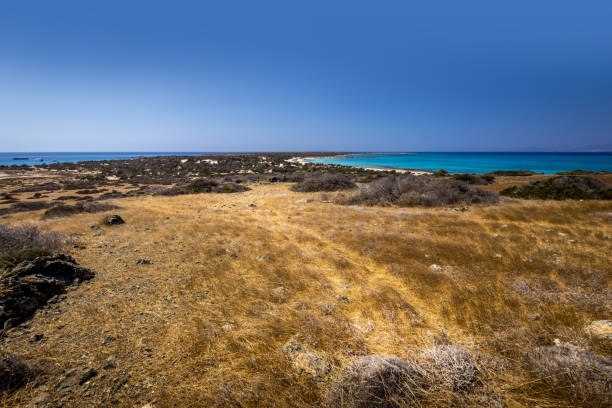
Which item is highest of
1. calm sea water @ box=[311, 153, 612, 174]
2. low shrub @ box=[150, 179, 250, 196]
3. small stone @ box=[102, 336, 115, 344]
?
calm sea water @ box=[311, 153, 612, 174]

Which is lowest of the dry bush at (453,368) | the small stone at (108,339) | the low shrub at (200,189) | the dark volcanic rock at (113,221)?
the small stone at (108,339)

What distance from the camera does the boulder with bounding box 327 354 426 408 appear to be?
91.1 inches

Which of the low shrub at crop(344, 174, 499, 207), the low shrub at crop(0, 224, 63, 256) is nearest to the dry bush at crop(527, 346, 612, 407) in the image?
the low shrub at crop(0, 224, 63, 256)

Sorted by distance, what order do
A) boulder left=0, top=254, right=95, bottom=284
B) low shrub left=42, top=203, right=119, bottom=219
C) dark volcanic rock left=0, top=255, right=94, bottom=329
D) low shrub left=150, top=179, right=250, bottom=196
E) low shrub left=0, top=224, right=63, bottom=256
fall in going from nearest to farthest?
dark volcanic rock left=0, top=255, right=94, bottom=329
boulder left=0, top=254, right=95, bottom=284
low shrub left=0, top=224, right=63, bottom=256
low shrub left=42, top=203, right=119, bottom=219
low shrub left=150, top=179, right=250, bottom=196

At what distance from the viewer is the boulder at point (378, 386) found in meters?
2.31

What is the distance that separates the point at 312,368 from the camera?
9.55 feet

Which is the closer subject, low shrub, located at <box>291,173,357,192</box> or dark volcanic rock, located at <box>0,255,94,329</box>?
dark volcanic rock, located at <box>0,255,94,329</box>

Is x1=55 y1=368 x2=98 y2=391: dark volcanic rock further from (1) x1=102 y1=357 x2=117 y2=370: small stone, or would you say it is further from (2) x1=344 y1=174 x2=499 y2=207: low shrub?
(2) x1=344 y1=174 x2=499 y2=207: low shrub

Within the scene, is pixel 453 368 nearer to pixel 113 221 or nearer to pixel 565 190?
pixel 113 221

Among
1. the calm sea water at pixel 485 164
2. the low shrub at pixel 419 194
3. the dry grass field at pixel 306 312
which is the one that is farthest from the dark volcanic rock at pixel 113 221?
the calm sea water at pixel 485 164

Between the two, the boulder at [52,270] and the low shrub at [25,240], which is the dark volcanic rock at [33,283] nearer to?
the boulder at [52,270]

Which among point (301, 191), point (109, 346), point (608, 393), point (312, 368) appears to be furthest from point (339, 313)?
point (301, 191)

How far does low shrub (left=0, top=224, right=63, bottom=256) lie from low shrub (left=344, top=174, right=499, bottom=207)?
13141 mm

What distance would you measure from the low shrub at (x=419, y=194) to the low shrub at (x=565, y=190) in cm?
296
